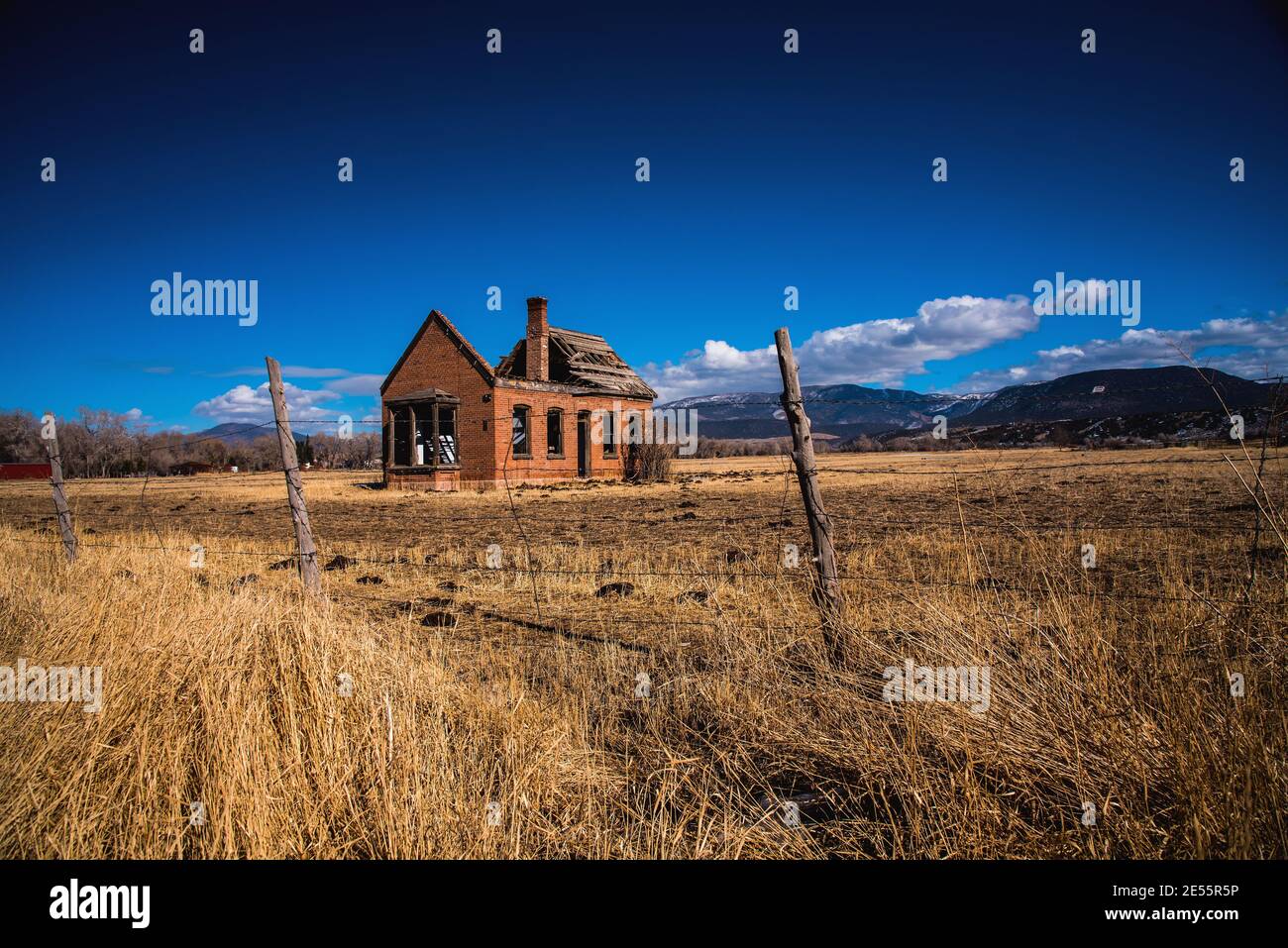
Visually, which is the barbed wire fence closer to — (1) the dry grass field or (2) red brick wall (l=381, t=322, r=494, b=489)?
(1) the dry grass field

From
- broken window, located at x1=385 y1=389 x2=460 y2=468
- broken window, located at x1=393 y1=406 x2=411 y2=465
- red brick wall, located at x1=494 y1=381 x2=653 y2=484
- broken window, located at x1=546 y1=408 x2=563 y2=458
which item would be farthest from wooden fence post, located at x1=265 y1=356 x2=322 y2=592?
broken window, located at x1=546 y1=408 x2=563 y2=458

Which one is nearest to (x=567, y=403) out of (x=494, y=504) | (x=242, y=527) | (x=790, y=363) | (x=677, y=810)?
(x=494, y=504)

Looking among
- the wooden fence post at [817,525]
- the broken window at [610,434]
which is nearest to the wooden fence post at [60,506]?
the wooden fence post at [817,525]

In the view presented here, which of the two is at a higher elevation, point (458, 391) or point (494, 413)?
point (458, 391)

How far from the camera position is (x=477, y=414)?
23422 mm

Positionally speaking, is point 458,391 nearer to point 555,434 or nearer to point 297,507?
point 555,434

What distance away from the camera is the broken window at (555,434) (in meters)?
25.6

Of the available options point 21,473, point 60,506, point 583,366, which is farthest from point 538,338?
point 21,473

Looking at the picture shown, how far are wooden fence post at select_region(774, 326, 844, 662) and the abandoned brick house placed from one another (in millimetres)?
18199

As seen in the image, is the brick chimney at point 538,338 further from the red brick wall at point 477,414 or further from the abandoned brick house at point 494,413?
the red brick wall at point 477,414

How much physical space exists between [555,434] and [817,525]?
22.6 meters

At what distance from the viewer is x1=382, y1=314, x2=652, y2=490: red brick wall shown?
907 inches

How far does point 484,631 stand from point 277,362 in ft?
9.75
